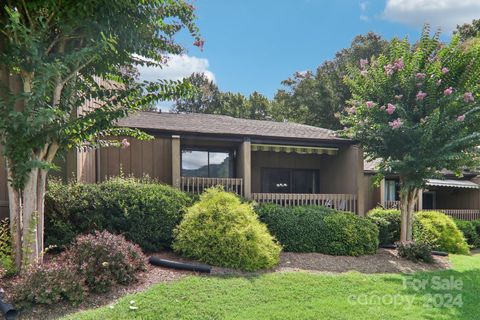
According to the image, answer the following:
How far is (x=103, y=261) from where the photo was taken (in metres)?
6.41

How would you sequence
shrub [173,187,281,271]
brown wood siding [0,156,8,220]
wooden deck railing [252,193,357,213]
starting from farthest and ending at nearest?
wooden deck railing [252,193,357,213]
brown wood siding [0,156,8,220]
shrub [173,187,281,271]

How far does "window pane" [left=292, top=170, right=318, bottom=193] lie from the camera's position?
15555 mm

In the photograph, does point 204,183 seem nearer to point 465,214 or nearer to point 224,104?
point 465,214

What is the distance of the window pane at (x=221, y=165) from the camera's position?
1352 centimetres

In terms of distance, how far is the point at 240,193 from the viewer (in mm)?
11906

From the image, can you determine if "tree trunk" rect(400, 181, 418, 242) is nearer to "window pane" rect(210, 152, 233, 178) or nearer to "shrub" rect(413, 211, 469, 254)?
"shrub" rect(413, 211, 469, 254)

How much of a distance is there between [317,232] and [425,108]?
4816 millimetres

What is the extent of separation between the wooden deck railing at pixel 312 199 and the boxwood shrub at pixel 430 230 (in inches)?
33.6

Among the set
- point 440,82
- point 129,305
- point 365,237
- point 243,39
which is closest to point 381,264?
point 365,237

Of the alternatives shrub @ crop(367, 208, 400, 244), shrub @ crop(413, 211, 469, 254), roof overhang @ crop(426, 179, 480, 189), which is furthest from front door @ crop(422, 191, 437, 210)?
shrub @ crop(367, 208, 400, 244)

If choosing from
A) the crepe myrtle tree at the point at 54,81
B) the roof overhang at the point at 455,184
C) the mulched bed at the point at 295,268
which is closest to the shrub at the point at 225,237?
the mulched bed at the point at 295,268

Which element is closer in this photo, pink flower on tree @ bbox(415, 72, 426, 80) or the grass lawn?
the grass lawn

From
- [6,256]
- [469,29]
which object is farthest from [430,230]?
[469,29]

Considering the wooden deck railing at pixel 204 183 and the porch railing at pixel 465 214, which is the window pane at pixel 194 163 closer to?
the wooden deck railing at pixel 204 183
